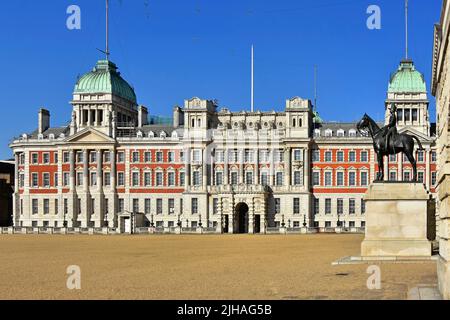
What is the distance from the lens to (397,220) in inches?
1375

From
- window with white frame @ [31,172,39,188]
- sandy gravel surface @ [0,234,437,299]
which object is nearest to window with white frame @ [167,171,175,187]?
window with white frame @ [31,172,39,188]

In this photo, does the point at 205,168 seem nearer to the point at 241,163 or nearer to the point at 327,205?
the point at 241,163

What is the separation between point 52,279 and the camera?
94.5 feet

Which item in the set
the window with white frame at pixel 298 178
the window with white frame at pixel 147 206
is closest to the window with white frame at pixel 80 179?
the window with white frame at pixel 147 206

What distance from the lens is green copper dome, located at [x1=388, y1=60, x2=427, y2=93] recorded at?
105 m

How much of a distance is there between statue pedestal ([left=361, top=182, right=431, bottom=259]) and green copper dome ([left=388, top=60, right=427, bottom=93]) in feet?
238

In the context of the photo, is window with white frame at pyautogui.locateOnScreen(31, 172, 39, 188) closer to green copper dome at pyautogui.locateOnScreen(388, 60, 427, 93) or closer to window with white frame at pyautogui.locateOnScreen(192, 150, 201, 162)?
window with white frame at pyautogui.locateOnScreen(192, 150, 201, 162)

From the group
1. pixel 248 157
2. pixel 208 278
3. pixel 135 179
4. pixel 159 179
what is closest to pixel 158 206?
pixel 159 179

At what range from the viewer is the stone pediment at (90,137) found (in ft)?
357

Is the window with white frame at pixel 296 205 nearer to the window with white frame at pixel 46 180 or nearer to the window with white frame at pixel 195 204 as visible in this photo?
the window with white frame at pixel 195 204

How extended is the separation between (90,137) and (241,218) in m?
23.7

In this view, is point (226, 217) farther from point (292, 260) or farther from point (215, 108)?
point (292, 260)

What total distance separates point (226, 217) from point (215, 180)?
669cm

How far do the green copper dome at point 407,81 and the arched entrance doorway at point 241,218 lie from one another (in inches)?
974
